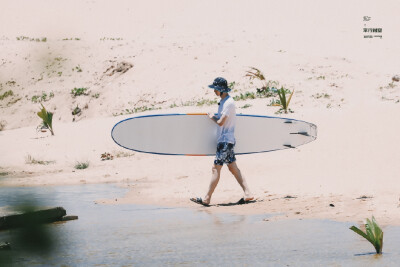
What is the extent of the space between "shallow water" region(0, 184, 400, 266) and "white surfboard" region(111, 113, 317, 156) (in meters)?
2.17

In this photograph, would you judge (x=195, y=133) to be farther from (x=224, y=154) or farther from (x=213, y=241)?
(x=213, y=241)

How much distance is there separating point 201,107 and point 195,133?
294 inches

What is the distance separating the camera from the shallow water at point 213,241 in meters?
5.67

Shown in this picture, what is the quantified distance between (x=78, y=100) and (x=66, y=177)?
1421cm

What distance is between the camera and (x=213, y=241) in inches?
260

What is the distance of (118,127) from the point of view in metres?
11.9

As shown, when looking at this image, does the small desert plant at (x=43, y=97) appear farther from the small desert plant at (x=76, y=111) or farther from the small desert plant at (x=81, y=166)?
the small desert plant at (x=81, y=166)

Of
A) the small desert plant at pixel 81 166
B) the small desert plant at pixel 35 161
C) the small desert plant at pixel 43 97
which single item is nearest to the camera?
the small desert plant at pixel 81 166

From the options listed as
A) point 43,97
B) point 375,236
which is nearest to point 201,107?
point 43,97

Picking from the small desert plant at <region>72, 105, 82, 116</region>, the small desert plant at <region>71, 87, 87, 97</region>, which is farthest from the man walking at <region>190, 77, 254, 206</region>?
the small desert plant at <region>71, 87, 87, 97</region>

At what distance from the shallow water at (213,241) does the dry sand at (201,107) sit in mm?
621

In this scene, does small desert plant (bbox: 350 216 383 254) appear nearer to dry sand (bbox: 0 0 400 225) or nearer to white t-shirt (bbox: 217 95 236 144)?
dry sand (bbox: 0 0 400 225)

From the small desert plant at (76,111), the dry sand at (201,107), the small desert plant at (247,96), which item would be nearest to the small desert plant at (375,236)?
the dry sand at (201,107)

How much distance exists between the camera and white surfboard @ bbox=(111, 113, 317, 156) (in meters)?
10.9
